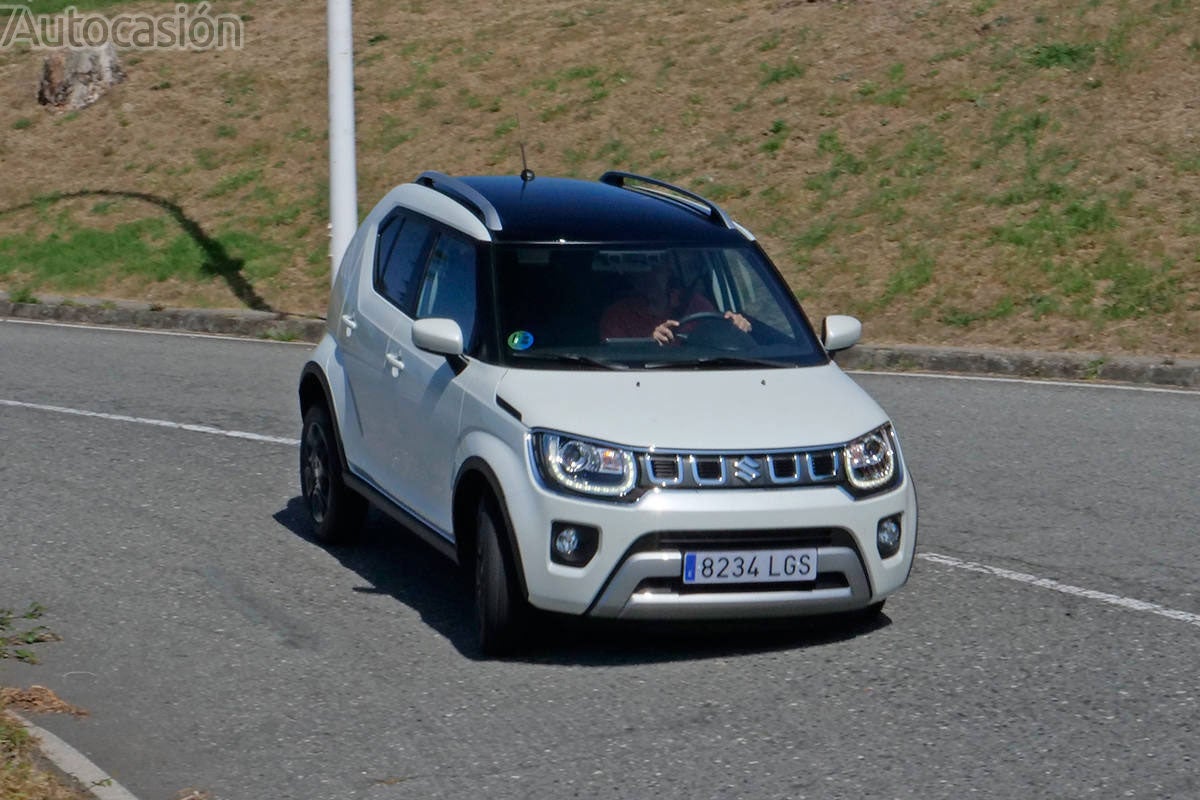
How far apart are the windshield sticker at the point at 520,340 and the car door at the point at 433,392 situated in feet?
0.67

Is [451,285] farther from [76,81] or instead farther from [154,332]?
[76,81]

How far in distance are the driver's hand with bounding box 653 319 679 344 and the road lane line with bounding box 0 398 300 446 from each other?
4.38m

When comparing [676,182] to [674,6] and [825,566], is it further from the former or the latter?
[825,566]

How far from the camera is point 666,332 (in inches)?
280

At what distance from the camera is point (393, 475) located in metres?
7.62

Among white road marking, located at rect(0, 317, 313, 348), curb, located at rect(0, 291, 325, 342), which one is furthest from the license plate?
curb, located at rect(0, 291, 325, 342)

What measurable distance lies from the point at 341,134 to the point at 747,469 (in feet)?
32.4

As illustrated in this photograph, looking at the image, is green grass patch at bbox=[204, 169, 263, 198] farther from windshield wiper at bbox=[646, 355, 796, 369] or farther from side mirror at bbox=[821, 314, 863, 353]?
windshield wiper at bbox=[646, 355, 796, 369]

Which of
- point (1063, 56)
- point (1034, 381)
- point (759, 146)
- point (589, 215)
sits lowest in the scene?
point (1034, 381)

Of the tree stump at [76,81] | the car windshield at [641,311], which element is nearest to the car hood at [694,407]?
the car windshield at [641,311]

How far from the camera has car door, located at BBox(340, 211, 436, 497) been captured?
25.2ft

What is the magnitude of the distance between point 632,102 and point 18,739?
54.8 feet

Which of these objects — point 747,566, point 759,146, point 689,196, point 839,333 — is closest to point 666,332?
point 839,333

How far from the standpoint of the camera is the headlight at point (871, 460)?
21.0 feet
